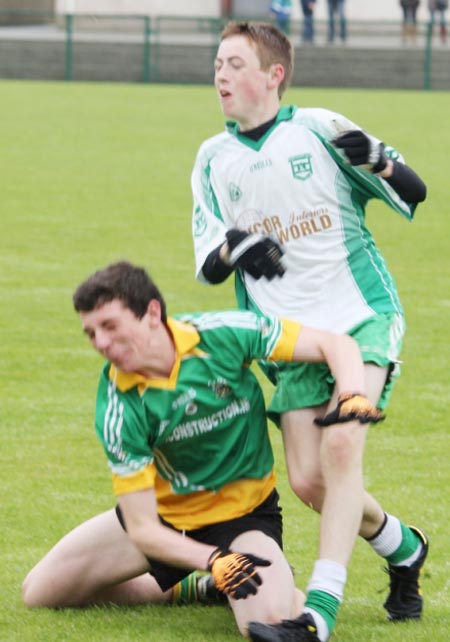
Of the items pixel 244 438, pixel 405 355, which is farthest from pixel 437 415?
pixel 244 438

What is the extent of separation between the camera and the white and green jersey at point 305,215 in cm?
586

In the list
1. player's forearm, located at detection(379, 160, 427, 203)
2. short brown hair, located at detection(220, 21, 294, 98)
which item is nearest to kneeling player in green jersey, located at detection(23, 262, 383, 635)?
player's forearm, located at detection(379, 160, 427, 203)

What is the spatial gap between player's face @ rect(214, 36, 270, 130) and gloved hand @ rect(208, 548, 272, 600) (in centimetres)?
183

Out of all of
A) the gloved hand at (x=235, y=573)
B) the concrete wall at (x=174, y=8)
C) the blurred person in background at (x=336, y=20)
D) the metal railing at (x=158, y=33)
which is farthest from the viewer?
the concrete wall at (x=174, y=8)

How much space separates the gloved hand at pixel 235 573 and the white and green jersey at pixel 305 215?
124 centimetres

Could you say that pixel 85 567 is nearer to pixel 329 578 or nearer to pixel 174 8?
pixel 329 578

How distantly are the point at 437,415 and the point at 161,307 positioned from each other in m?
3.95

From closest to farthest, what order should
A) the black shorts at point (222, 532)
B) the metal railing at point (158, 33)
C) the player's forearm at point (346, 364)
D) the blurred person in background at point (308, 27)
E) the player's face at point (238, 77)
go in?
the player's forearm at point (346, 364) < the black shorts at point (222, 532) < the player's face at point (238, 77) < the metal railing at point (158, 33) < the blurred person in background at point (308, 27)

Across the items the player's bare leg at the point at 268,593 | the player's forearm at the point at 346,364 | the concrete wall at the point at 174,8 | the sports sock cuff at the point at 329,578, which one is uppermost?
the player's forearm at the point at 346,364

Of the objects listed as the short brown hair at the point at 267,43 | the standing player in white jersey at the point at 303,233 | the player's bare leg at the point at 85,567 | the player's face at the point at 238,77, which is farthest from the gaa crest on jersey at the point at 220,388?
the short brown hair at the point at 267,43

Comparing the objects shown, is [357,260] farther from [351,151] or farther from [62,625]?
[62,625]

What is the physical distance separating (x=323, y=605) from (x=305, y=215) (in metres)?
1.59

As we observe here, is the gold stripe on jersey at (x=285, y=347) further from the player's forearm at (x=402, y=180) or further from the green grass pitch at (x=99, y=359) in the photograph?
the green grass pitch at (x=99, y=359)

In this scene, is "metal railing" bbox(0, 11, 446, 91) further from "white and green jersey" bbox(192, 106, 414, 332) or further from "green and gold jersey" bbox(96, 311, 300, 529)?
"green and gold jersey" bbox(96, 311, 300, 529)
